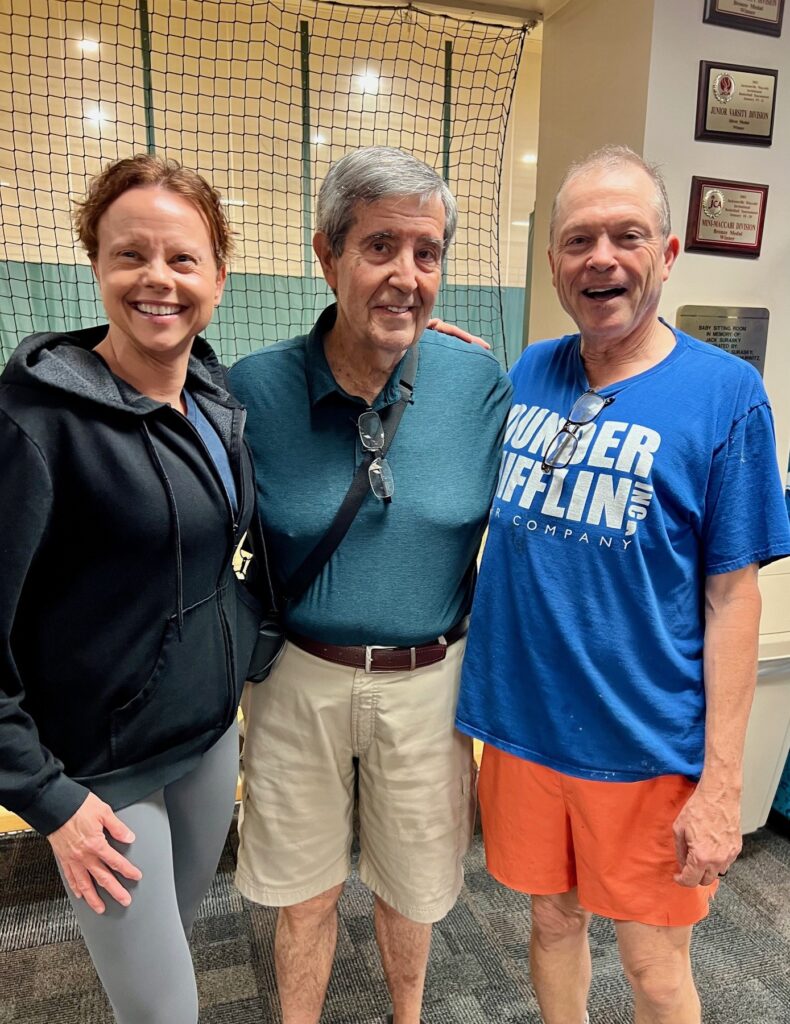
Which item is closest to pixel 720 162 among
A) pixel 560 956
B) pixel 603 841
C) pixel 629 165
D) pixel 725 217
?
pixel 725 217

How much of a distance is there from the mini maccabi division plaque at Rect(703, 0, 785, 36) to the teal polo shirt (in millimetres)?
1134

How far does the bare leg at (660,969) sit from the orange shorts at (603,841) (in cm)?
3

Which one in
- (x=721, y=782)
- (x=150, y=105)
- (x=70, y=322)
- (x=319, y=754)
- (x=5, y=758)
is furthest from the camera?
(x=70, y=322)

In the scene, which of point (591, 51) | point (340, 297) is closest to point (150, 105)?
point (591, 51)

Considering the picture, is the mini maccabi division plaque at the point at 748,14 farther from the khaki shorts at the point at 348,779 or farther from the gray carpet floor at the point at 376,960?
the gray carpet floor at the point at 376,960

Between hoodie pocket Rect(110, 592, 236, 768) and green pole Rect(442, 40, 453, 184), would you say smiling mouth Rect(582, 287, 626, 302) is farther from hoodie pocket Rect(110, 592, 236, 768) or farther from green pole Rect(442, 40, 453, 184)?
green pole Rect(442, 40, 453, 184)

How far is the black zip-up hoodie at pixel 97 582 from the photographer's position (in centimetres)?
79

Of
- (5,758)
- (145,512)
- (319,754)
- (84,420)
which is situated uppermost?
(84,420)

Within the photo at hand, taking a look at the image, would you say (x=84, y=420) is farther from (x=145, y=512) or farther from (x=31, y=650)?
(x=31, y=650)

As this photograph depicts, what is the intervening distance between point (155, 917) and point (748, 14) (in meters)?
2.13

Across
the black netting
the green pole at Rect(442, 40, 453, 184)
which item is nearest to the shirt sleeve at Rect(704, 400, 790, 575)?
the green pole at Rect(442, 40, 453, 184)

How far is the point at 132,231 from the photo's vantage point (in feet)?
2.83

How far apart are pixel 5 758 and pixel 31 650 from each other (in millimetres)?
131

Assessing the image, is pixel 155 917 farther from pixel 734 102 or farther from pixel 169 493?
pixel 734 102
